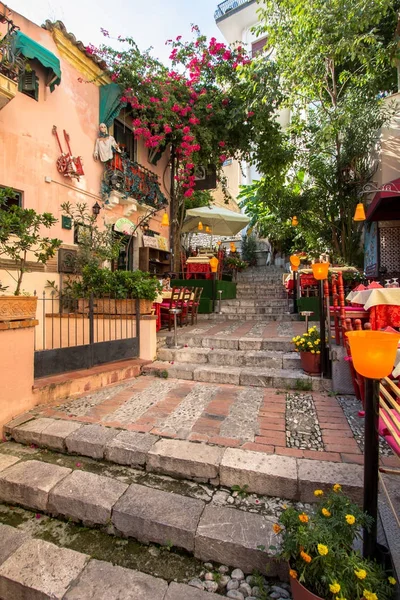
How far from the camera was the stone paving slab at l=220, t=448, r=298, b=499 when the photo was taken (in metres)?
2.03

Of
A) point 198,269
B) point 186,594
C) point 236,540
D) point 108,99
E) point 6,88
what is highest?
point 108,99

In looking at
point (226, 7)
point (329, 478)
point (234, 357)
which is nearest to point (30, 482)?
point (329, 478)

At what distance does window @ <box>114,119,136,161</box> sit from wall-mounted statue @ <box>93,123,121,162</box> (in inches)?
40.2

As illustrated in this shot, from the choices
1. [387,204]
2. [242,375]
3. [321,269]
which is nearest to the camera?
[321,269]

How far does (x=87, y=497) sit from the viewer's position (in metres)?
2.03

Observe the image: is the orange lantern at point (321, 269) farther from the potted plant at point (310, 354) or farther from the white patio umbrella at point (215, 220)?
the white patio umbrella at point (215, 220)

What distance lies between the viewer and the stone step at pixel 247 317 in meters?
7.83

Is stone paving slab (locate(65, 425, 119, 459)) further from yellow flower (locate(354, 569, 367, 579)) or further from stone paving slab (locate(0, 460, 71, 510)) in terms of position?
yellow flower (locate(354, 569, 367, 579))

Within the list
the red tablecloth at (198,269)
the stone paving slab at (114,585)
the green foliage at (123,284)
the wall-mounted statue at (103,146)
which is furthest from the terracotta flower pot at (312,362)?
the wall-mounted statue at (103,146)

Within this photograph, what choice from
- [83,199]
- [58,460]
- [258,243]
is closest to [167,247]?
[83,199]

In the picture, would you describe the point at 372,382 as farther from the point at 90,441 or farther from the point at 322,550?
the point at 90,441

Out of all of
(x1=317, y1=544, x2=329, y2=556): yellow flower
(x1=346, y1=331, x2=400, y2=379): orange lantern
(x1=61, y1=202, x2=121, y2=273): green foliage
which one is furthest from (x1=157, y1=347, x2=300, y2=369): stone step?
(x1=317, y1=544, x2=329, y2=556): yellow flower

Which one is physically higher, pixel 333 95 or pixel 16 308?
pixel 333 95

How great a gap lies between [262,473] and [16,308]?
8.74 feet
